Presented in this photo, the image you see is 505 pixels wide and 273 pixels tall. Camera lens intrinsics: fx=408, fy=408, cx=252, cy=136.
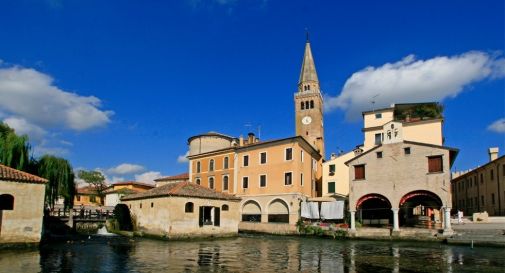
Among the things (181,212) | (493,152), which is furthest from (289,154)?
(493,152)

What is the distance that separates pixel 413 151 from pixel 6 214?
32129mm

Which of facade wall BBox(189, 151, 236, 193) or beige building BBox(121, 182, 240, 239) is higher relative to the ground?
→ facade wall BBox(189, 151, 236, 193)

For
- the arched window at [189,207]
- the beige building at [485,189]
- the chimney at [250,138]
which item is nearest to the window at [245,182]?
the chimney at [250,138]

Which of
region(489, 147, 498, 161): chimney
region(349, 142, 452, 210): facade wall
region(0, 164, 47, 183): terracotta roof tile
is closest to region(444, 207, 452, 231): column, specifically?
region(349, 142, 452, 210): facade wall

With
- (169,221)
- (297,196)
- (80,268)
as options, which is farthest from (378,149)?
(80,268)

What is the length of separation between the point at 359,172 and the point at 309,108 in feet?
101

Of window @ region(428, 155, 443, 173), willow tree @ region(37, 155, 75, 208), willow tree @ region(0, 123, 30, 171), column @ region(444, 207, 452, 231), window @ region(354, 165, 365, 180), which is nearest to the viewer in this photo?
willow tree @ region(0, 123, 30, 171)

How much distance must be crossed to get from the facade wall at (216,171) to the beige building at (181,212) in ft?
38.1

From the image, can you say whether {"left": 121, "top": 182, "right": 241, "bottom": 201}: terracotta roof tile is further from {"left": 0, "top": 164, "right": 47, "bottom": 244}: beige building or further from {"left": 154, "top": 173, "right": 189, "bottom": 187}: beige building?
{"left": 154, "top": 173, "right": 189, "bottom": 187}: beige building

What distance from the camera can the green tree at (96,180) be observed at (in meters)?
80.8

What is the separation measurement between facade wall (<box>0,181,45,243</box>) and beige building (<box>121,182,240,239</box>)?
34.4ft

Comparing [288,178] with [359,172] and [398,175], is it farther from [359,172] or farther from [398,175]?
[398,175]

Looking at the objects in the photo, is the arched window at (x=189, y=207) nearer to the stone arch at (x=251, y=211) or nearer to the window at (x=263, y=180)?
the stone arch at (x=251, y=211)

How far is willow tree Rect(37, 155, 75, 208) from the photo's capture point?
36.2 meters
